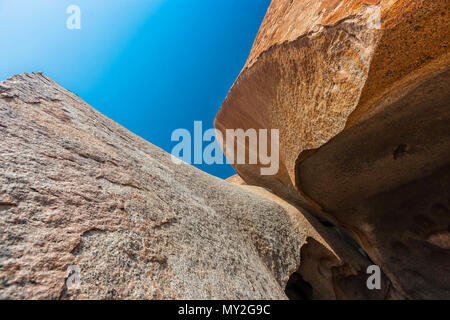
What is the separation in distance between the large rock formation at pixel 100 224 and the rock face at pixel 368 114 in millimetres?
1293

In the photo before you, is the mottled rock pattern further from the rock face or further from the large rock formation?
the rock face

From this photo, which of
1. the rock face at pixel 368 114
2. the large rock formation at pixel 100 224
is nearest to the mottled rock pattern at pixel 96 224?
the large rock formation at pixel 100 224

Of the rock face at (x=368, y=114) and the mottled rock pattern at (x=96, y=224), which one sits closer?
the mottled rock pattern at (x=96, y=224)

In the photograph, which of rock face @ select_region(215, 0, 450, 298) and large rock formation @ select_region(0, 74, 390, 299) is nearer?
large rock formation @ select_region(0, 74, 390, 299)

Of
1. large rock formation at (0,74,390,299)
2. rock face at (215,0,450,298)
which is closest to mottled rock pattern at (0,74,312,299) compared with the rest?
large rock formation at (0,74,390,299)

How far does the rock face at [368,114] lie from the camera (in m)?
1.48

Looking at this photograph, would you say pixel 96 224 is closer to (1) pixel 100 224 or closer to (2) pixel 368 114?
(1) pixel 100 224

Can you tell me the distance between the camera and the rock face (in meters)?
1.48

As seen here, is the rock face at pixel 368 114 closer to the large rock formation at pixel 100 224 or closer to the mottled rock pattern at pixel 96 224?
the large rock formation at pixel 100 224

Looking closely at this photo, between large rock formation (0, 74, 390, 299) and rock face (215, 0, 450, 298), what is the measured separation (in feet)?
4.24

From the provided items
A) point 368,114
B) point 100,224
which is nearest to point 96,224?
point 100,224

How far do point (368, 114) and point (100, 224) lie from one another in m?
2.21
